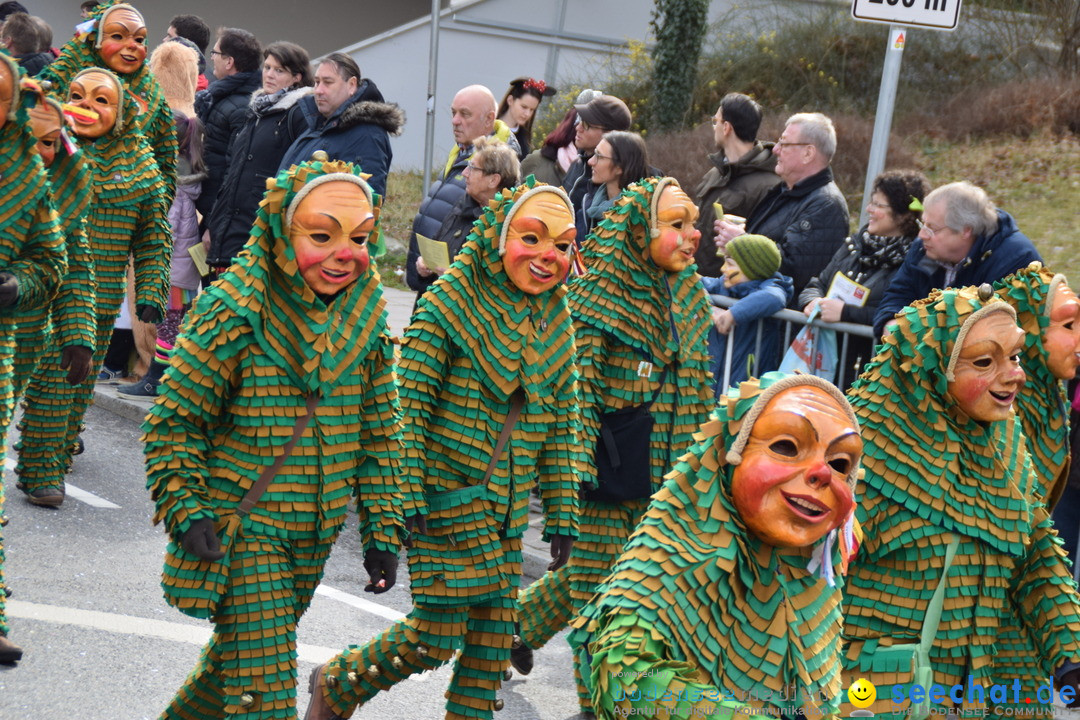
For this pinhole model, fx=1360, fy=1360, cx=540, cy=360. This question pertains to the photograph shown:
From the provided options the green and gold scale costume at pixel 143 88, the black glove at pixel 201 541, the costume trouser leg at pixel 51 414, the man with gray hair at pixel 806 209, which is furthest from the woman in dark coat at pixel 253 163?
the black glove at pixel 201 541

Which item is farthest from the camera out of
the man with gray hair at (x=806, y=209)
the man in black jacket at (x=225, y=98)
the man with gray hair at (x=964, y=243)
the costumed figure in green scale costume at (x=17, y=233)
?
the man in black jacket at (x=225, y=98)

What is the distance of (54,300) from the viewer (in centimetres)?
667

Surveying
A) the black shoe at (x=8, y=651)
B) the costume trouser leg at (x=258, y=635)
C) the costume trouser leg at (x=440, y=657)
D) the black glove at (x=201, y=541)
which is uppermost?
the black glove at (x=201, y=541)

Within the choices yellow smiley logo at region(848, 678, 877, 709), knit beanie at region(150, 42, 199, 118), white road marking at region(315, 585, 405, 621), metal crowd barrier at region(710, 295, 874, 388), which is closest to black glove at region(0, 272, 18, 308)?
white road marking at region(315, 585, 405, 621)

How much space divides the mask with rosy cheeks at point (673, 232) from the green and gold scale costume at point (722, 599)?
2.71m

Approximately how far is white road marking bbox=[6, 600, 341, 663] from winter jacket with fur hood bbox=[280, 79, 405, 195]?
127 inches

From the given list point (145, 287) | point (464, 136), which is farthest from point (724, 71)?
point (145, 287)

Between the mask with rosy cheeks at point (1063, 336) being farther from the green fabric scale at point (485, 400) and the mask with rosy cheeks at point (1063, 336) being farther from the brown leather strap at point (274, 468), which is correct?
the brown leather strap at point (274, 468)

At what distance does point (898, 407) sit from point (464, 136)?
181 inches

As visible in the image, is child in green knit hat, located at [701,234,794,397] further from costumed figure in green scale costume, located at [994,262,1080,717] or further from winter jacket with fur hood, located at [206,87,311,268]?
winter jacket with fur hood, located at [206,87,311,268]

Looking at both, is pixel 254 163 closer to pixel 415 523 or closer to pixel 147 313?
pixel 147 313

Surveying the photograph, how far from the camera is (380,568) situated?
4.61m

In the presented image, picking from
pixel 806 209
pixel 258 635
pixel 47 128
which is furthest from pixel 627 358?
pixel 47 128

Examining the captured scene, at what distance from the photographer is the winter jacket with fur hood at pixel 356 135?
8.35 meters
